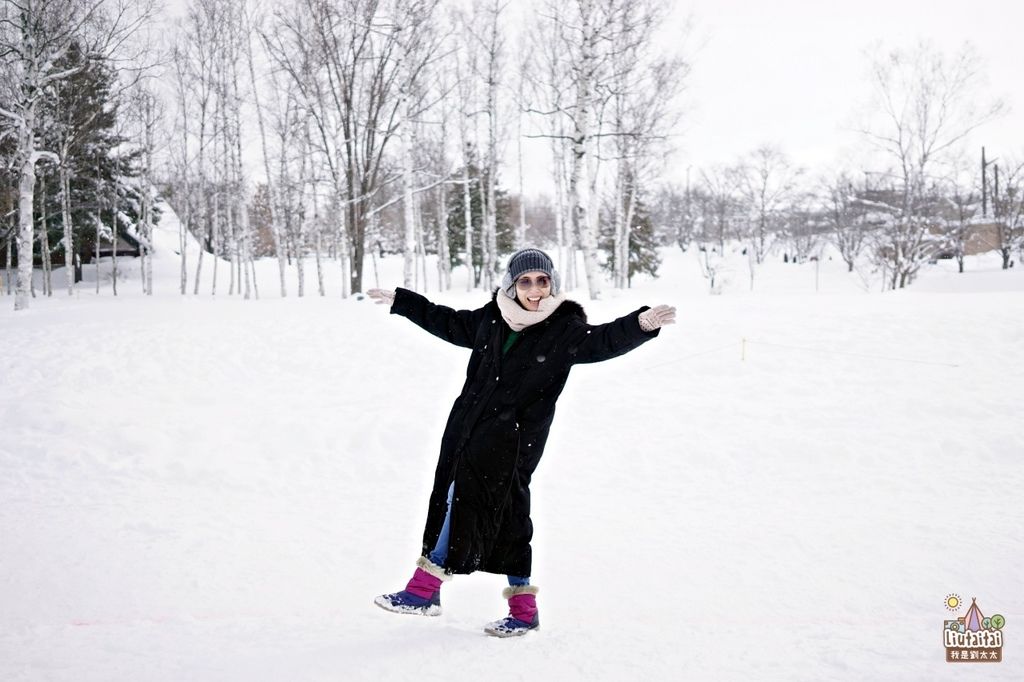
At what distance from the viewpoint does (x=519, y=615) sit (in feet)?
10.9

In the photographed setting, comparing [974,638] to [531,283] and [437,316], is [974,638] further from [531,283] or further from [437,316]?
[437,316]

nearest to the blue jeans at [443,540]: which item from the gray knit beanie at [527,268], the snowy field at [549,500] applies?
the snowy field at [549,500]

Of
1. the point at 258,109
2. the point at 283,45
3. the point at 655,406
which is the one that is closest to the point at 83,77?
the point at 258,109

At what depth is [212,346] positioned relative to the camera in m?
10.3

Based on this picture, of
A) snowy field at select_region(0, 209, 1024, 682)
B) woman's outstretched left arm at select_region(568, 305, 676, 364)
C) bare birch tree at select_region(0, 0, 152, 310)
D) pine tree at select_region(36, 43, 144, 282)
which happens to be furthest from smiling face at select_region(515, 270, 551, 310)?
pine tree at select_region(36, 43, 144, 282)

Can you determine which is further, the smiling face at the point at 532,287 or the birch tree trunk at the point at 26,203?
the birch tree trunk at the point at 26,203

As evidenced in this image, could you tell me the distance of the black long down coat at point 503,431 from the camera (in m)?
3.22

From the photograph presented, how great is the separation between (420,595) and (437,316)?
4.90 ft

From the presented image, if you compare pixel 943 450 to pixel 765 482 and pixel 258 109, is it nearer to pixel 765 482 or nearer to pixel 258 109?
pixel 765 482

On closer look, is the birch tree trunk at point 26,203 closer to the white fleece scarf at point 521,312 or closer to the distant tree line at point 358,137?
the distant tree line at point 358,137

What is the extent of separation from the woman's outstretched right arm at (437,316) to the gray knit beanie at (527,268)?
0.77ft

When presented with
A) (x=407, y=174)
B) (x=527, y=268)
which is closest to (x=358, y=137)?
(x=407, y=174)

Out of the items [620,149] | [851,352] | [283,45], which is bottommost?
[851,352]

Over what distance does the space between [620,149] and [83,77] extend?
1856 cm
